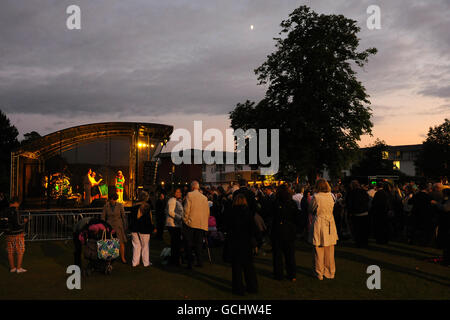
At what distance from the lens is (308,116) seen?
29.4 m

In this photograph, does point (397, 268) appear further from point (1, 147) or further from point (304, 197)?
point (1, 147)

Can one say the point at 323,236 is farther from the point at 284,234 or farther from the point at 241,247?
the point at 241,247

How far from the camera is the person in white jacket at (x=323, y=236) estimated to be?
788cm

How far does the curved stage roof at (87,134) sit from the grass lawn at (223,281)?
343 inches

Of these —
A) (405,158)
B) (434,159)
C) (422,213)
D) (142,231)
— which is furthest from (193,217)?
(405,158)

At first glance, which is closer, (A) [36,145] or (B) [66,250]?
(B) [66,250]

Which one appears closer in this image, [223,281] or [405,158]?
[223,281]

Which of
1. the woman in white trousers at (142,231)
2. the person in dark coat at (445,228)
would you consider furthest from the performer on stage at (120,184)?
the person in dark coat at (445,228)

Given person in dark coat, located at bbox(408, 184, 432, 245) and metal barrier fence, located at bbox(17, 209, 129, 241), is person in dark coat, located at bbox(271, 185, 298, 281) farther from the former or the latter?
metal barrier fence, located at bbox(17, 209, 129, 241)

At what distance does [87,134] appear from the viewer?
18.9 m

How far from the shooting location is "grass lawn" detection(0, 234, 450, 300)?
22.2 ft

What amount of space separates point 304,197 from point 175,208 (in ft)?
17.6

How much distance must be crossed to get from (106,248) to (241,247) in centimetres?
320
